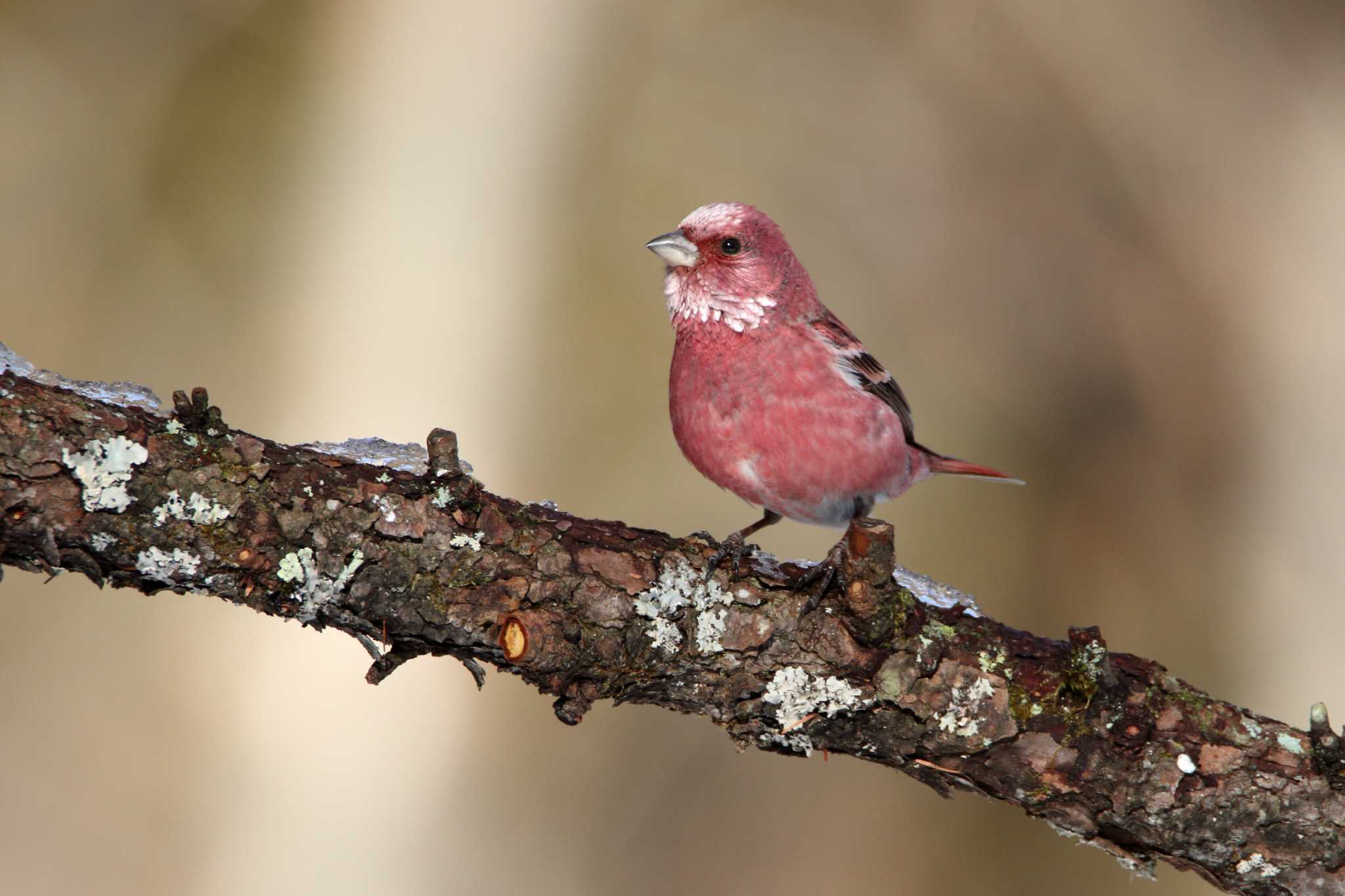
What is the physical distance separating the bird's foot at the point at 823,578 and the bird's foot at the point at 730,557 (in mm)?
139

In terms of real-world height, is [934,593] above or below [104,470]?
above

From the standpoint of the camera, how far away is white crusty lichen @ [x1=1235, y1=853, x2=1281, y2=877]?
8.44ft

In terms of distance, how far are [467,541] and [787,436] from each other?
3.50 ft

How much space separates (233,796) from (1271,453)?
5.17 meters

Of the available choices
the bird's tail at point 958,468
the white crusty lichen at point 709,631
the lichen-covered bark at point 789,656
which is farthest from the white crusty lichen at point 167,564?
the bird's tail at point 958,468

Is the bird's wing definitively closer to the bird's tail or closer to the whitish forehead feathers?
the bird's tail

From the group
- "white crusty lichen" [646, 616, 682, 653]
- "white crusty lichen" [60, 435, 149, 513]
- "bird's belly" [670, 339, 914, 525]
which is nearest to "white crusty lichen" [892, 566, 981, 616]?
"bird's belly" [670, 339, 914, 525]

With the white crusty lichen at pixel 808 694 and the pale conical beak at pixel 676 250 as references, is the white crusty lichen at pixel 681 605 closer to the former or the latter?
the white crusty lichen at pixel 808 694

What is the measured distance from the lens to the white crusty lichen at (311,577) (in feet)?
7.47

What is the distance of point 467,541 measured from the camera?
2414mm

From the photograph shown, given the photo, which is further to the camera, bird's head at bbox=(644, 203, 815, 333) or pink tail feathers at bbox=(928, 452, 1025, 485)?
pink tail feathers at bbox=(928, 452, 1025, 485)

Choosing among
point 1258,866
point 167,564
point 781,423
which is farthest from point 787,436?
point 167,564

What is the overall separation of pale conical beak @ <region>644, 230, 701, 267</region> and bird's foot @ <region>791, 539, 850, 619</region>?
1.15 m

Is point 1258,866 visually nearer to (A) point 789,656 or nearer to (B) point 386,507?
(A) point 789,656
